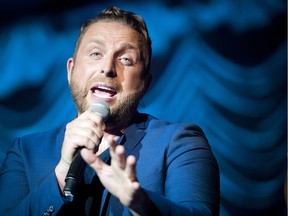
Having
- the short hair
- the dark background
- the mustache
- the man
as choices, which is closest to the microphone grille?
the man

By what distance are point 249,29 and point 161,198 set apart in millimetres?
1448

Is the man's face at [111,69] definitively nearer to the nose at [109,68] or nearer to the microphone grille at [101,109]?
the nose at [109,68]

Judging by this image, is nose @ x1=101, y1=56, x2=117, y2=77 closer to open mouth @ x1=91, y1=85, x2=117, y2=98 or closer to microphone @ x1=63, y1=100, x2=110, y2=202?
open mouth @ x1=91, y1=85, x2=117, y2=98

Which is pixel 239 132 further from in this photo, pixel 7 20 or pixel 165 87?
pixel 7 20

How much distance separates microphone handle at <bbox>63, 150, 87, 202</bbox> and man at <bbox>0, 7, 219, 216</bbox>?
0.13 feet

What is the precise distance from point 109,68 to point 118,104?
5.0 inches

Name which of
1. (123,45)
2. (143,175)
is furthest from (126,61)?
(143,175)

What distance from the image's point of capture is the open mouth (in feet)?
4.22

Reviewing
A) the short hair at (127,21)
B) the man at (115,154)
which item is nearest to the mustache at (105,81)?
the man at (115,154)

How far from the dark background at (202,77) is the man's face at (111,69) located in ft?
1.39

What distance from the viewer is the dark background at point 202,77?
189cm

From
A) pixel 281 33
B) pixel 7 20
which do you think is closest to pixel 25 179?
pixel 7 20

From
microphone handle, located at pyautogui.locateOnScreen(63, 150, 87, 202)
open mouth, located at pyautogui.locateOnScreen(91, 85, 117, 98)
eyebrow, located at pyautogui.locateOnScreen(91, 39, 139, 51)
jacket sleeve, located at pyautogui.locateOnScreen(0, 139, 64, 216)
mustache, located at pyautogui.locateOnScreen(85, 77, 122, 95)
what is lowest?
jacket sleeve, located at pyautogui.locateOnScreen(0, 139, 64, 216)

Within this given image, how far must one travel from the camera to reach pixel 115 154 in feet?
2.47
